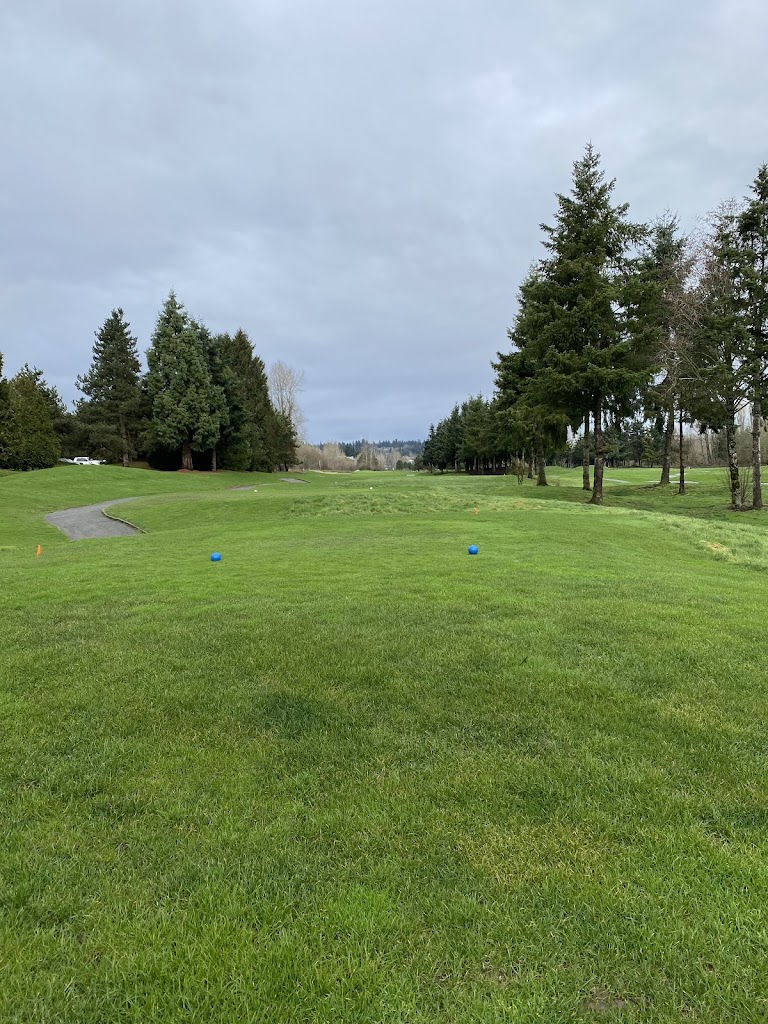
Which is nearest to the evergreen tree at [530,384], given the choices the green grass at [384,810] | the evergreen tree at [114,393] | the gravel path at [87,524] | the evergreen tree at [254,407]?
the gravel path at [87,524]

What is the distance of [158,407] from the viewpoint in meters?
42.5

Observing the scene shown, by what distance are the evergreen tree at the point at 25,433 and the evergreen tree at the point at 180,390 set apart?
770 centimetres

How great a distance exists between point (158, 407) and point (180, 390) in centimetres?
216

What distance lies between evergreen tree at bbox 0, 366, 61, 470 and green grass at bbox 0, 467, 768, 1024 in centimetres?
4064

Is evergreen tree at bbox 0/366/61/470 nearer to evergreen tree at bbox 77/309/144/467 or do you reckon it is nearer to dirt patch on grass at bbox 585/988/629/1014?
evergreen tree at bbox 77/309/144/467

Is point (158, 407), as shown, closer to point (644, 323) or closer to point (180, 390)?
point (180, 390)

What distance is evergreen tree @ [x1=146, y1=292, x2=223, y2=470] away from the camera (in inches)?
1661

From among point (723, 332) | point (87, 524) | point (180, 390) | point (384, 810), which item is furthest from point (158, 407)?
point (384, 810)

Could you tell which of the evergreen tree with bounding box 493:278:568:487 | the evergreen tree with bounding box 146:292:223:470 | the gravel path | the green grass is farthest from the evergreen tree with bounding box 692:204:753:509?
the evergreen tree with bounding box 146:292:223:470

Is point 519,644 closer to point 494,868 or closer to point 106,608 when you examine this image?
point 494,868

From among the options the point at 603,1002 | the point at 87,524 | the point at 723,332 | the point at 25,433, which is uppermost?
the point at 723,332

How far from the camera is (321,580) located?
27.3 feet

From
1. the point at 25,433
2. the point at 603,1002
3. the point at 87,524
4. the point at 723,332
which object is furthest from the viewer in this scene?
the point at 25,433

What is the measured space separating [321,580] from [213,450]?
4043 cm
